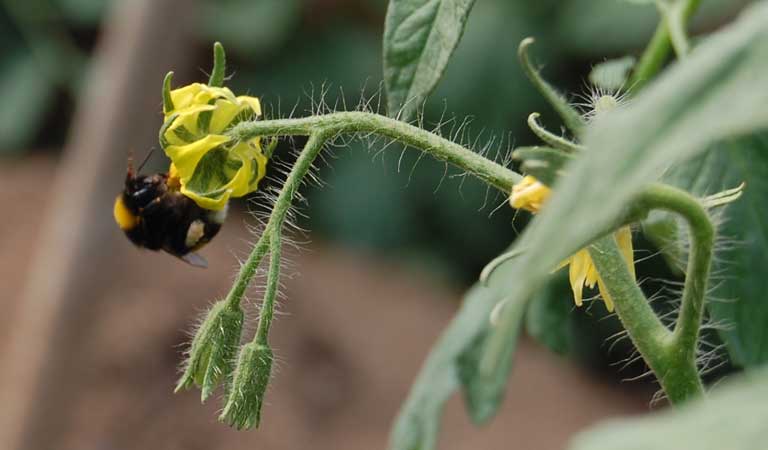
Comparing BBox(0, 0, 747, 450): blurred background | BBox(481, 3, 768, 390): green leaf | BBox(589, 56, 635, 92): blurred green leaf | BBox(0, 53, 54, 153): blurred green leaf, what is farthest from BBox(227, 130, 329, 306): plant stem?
BBox(0, 53, 54, 153): blurred green leaf

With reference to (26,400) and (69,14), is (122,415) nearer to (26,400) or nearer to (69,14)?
(26,400)

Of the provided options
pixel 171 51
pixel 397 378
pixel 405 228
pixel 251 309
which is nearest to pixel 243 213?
pixel 405 228

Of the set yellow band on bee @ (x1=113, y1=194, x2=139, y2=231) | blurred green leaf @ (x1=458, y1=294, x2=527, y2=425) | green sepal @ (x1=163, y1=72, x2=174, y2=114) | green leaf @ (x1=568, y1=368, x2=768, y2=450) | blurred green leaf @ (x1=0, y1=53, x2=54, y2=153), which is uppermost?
blurred green leaf @ (x1=0, y1=53, x2=54, y2=153)

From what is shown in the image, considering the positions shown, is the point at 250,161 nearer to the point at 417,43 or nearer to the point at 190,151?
the point at 190,151

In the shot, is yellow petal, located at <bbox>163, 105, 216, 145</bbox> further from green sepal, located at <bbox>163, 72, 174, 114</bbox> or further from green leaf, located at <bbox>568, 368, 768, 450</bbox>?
green leaf, located at <bbox>568, 368, 768, 450</bbox>

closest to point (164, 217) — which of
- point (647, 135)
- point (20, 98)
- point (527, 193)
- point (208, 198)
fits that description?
point (208, 198)

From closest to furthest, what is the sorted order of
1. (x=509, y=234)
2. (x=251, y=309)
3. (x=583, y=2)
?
1. (x=251, y=309)
2. (x=583, y=2)
3. (x=509, y=234)
